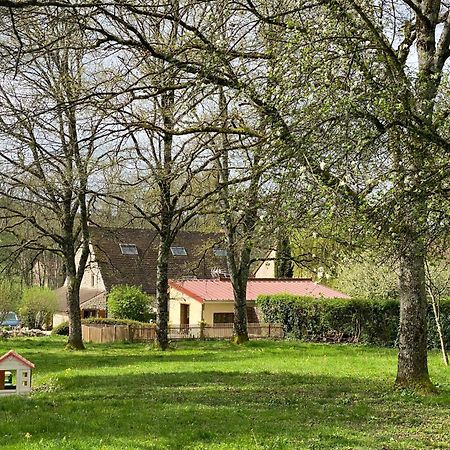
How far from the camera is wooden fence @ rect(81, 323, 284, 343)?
29.8 metres

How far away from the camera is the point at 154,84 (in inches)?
389

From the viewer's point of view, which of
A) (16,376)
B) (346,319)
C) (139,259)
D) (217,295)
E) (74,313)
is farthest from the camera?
(139,259)

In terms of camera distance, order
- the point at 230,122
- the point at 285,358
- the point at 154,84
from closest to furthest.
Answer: the point at 154,84 < the point at 230,122 < the point at 285,358

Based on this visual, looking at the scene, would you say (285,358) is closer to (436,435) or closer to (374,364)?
(374,364)

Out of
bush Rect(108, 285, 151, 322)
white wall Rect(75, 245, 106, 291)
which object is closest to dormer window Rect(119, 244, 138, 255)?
white wall Rect(75, 245, 106, 291)

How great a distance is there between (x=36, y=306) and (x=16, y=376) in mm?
34310

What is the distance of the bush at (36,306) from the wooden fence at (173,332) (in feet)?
41.4

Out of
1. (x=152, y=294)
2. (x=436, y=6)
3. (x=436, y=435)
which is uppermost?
(x=436, y=6)

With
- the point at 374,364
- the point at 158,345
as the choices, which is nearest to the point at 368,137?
the point at 374,364

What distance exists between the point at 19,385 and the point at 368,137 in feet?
26.6

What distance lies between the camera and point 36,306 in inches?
1753

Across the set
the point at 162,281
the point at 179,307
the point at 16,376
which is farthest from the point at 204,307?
the point at 16,376

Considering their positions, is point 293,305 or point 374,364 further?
point 293,305

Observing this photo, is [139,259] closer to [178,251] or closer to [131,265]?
[131,265]
